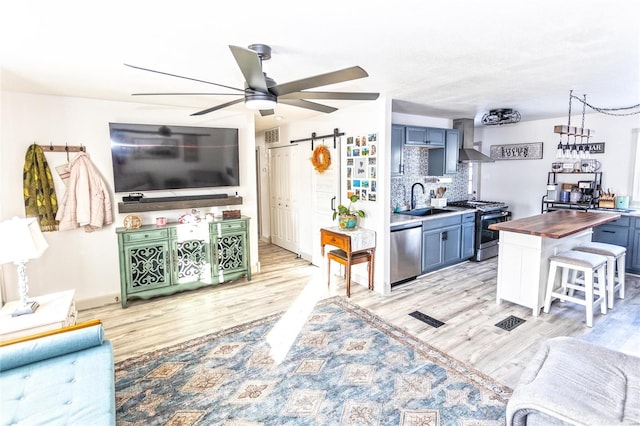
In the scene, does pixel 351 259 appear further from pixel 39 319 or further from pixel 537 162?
pixel 537 162

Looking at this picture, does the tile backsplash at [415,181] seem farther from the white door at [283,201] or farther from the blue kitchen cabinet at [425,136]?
the white door at [283,201]

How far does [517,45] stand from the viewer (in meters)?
2.26

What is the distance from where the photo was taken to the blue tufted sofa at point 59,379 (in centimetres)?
157

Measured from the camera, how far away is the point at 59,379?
5.93ft

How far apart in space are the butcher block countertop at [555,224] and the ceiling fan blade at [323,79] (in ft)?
8.11

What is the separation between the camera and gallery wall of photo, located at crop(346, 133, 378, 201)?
410 centimetres

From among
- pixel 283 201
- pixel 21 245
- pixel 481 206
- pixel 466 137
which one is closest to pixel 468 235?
pixel 481 206

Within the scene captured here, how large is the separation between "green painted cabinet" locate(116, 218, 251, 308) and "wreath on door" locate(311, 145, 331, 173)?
1.30 meters

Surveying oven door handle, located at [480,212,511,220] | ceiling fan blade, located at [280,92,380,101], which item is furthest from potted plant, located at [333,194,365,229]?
oven door handle, located at [480,212,511,220]

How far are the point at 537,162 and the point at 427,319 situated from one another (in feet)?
13.5

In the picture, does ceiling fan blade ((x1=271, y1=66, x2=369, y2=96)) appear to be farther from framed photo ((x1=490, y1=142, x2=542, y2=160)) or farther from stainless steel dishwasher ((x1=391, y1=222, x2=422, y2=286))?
framed photo ((x1=490, y1=142, x2=542, y2=160))

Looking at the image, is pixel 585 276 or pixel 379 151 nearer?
pixel 585 276

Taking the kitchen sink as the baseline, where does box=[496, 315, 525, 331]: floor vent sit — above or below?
below

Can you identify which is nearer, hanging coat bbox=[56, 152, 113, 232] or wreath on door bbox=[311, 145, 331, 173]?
hanging coat bbox=[56, 152, 113, 232]
